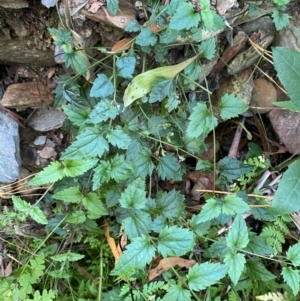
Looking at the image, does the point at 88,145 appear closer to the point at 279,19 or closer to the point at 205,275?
the point at 205,275

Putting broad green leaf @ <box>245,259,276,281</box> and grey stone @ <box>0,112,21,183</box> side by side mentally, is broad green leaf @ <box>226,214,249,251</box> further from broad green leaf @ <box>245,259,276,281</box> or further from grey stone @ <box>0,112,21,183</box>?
grey stone @ <box>0,112,21,183</box>

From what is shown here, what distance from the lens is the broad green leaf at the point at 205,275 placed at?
1509 mm

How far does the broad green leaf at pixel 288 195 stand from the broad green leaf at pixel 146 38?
668 mm

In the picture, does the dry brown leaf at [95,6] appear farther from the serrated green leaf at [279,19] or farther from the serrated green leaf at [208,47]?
the serrated green leaf at [279,19]

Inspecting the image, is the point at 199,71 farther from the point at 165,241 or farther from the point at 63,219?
the point at 63,219

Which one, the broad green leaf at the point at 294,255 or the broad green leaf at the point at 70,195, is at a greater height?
the broad green leaf at the point at 70,195

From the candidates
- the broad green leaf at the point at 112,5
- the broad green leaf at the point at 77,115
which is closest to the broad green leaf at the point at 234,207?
the broad green leaf at the point at 77,115

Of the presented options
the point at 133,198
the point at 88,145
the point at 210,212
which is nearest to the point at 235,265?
the point at 210,212

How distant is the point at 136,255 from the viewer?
1.46m

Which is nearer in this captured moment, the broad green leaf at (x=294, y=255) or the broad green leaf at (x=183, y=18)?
the broad green leaf at (x=183, y=18)

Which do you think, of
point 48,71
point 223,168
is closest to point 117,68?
point 48,71

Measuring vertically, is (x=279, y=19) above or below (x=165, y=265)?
above

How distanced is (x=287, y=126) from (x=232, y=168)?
382 mm

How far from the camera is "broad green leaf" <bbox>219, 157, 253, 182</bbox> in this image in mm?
1859
